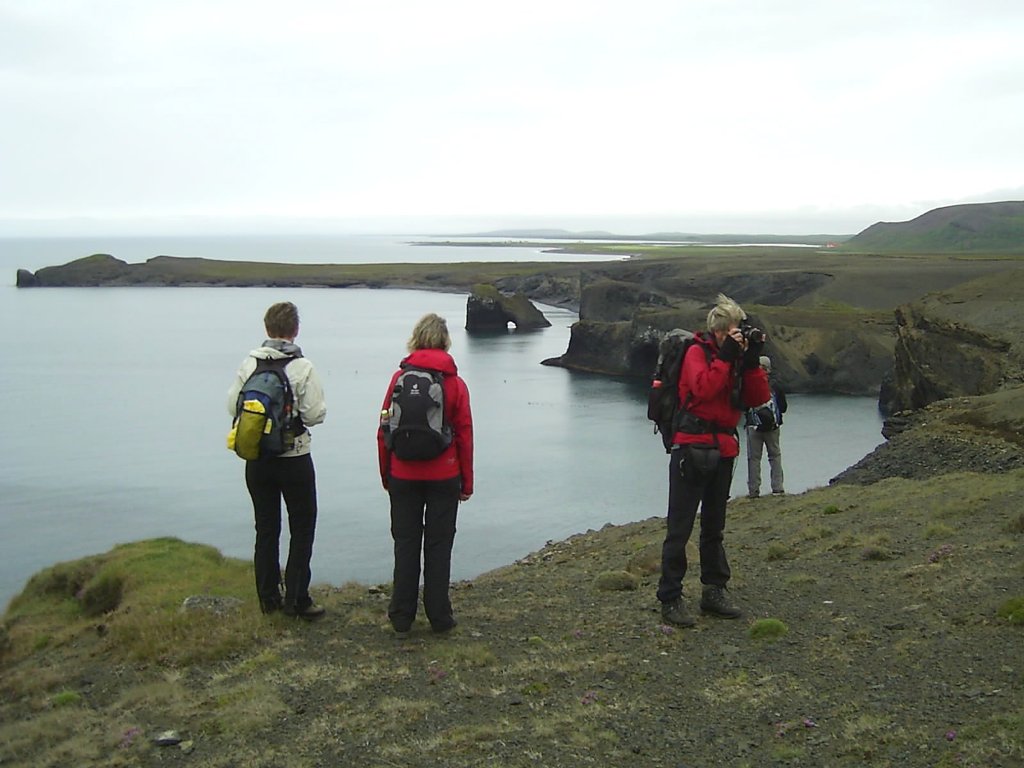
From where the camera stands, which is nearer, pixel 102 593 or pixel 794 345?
pixel 102 593

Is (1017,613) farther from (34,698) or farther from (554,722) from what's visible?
(34,698)

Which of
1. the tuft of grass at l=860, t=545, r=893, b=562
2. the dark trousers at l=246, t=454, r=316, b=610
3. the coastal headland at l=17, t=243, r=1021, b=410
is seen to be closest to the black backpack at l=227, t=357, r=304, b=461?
the dark trousers at l=246, t=454, r=316, b=610

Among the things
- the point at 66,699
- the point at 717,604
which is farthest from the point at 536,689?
the point at 66,699

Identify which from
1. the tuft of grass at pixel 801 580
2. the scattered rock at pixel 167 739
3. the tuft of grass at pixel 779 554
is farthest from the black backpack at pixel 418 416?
the tuft of grass at pixel 779 554

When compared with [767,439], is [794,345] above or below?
below

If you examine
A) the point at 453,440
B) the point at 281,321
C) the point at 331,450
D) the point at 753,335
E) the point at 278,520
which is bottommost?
the point at 331,450

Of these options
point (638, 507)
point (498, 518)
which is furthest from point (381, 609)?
point (638, 507)

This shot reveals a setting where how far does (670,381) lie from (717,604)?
1.86 metres

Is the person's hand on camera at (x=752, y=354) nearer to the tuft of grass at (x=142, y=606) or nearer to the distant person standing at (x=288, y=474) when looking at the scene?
the distant person standing at (x=288, y=474)

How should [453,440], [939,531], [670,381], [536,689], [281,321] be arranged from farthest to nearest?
[939,531] → [281,321] → [453,440] → [670,381] → [536,689]

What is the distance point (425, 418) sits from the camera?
7613mm

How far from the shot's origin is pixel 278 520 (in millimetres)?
8422

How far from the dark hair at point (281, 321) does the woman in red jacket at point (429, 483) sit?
2.89 ft

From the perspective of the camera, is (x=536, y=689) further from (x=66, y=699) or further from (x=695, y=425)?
(x=66, y=699)
